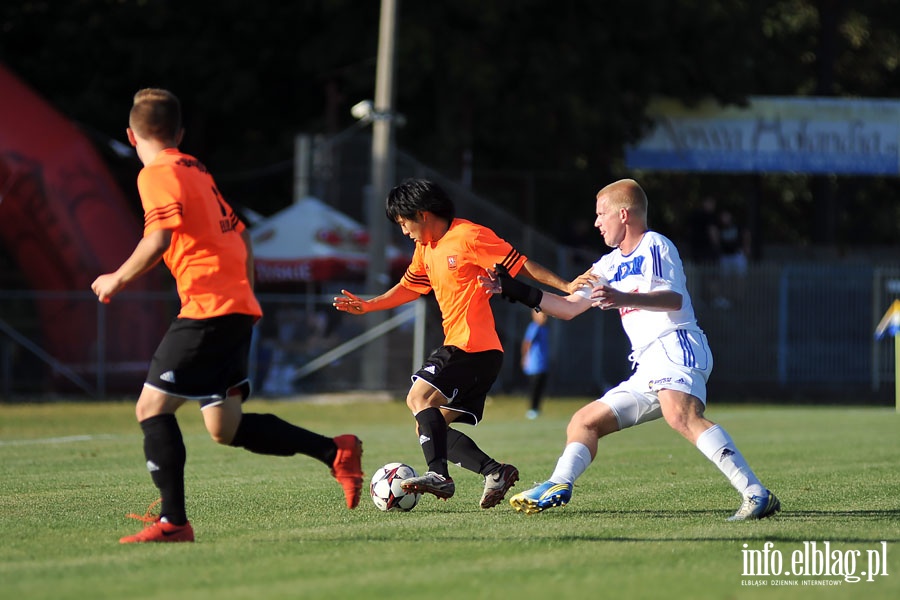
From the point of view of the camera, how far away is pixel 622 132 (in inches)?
1198

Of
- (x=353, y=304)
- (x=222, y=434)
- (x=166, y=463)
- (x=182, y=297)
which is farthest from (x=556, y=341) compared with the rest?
(x=166, y=463)

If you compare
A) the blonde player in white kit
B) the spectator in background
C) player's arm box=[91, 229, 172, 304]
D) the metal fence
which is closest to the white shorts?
the blonde player in white kit

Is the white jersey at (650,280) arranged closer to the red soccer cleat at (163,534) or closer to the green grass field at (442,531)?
the green grass field at (442,531)

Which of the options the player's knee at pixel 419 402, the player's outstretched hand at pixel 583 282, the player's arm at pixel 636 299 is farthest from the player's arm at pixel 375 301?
the player's arm at pixel 636 299

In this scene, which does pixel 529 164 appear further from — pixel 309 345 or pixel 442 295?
pixel 442 295

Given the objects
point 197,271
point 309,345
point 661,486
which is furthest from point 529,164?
point 197,271

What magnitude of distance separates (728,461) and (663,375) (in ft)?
1.90

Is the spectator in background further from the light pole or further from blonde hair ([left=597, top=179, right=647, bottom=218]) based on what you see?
blonde hair ([left=597, top=179, right=647, bottom=218])

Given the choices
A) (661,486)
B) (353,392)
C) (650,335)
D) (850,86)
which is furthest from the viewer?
(850,86)

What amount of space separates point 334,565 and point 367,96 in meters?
25.6

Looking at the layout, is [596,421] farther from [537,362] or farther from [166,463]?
[537,362]

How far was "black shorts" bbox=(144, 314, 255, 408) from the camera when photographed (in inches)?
262

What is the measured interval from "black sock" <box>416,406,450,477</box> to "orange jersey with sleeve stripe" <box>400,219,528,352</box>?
435 mm

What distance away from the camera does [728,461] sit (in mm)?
7676
